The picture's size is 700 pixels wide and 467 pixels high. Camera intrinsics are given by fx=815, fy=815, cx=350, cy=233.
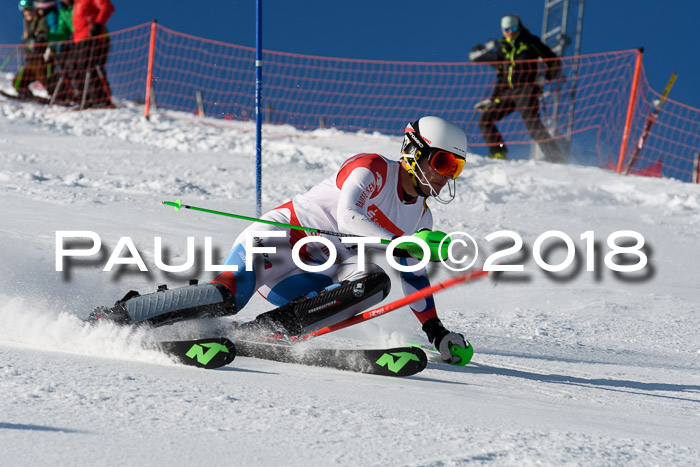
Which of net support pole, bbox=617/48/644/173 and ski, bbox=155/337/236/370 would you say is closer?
ski, bbox=155/337/236/370

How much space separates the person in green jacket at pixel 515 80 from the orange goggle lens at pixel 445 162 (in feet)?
25.8

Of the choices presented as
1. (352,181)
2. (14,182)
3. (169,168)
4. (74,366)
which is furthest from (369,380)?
(169,168)

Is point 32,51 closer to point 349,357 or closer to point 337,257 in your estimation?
point 337,257

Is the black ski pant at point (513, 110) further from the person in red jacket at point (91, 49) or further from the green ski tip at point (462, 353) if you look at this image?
the green ski tip at point (462, 353)

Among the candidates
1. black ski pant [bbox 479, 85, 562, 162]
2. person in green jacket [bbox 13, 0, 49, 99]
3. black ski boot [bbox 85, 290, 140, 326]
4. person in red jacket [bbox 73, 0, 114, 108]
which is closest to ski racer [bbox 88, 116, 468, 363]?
black ski boot [bbox 85, 290, 140, 326]

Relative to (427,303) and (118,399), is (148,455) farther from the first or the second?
(427,303)

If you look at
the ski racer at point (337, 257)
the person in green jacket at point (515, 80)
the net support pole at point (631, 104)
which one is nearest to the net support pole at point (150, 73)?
the person in green jacket at point (515, 80)

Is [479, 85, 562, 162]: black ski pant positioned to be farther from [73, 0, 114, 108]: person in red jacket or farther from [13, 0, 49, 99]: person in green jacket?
[13, 0, 49, 99]: person in green jacket

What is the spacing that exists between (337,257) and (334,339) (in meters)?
0.64

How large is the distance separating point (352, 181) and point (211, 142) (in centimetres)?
833

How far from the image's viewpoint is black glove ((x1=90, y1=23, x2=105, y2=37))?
41.9ft

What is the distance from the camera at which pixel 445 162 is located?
3895mm

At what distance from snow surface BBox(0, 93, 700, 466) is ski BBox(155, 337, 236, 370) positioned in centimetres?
5

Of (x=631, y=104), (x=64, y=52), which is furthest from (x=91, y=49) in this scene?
(x=631, y=104)
